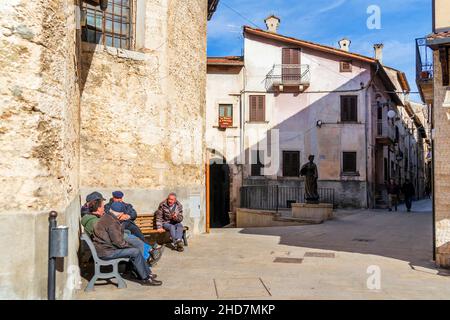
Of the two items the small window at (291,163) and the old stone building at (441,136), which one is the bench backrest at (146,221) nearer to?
the old stone building at (441,136)

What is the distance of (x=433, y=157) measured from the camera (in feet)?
28.6

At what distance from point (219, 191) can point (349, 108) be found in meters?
8.96

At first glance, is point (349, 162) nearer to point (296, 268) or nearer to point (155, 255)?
point (296, 268)

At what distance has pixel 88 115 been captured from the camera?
1007 centimetres

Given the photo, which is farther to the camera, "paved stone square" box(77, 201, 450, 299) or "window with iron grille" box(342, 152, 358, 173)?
"window with iron grille" box(342, 152, 358, 173)

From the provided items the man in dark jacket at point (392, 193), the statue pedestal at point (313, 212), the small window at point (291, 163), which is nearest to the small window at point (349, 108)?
the small window at point (291, 163)

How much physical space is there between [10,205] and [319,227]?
12.0 metres

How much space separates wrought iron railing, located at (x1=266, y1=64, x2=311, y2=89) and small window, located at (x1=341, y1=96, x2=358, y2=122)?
2.43 metres

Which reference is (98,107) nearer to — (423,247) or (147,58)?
(147,58)

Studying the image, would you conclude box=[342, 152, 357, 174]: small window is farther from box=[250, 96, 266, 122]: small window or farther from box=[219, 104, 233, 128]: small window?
box=[219, 104, 233, 128]: small window

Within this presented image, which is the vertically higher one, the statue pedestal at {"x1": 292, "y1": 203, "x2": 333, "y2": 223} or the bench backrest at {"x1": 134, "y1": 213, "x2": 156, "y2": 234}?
the bench backrest at {"x1": 134, "y1": 213, "x2": 156, "y2": 234}

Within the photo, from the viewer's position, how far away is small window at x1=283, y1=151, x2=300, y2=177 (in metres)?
27.2

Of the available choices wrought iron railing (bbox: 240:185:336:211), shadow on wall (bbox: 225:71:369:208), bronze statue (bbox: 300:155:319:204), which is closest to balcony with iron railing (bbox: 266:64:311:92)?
shadow on wall (bbox: 225:71:369:208)

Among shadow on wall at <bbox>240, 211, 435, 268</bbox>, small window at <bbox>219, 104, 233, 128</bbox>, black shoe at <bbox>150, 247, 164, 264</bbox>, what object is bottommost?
shadow on wall at <bbox>240, 211, 435, 268</bbox>
